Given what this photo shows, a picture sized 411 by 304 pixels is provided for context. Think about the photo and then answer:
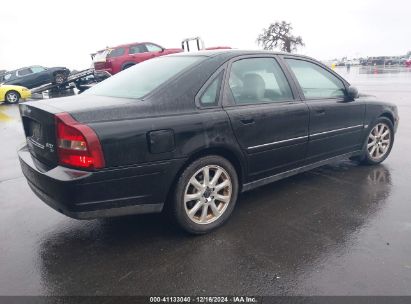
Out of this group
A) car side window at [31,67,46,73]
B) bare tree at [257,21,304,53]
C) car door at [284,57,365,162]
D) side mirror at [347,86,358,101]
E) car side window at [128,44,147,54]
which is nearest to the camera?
car door at [284,57,365,162]

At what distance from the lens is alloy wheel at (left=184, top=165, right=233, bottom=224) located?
3.09 meters

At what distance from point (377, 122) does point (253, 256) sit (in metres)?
3.11

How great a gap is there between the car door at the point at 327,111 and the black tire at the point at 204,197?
1217 millimetres

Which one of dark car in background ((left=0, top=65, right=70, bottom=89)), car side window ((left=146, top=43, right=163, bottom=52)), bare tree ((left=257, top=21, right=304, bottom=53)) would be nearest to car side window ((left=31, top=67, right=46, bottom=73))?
dark car in background ((left=0, top=65, right=70, bottom=89))

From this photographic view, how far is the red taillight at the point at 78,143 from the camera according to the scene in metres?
2.52

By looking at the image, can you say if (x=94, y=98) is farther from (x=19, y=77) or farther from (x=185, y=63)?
(x=19, y=77)

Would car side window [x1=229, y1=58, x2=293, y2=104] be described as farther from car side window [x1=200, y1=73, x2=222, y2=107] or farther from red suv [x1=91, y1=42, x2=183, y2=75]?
red suv [x1=91, y1=42, x2=183, y2=75]

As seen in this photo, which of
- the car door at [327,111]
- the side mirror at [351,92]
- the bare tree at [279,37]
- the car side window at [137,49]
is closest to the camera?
the car door at [327,111]

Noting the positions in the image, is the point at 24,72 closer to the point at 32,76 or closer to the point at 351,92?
the point at 32,76

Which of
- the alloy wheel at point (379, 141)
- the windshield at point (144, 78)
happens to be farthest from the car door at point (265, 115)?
the alloy wheel at point (379, 141)

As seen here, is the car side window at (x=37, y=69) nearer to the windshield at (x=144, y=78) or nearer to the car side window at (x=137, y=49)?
the car side window at (x=137, y=49)

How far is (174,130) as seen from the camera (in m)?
2.85

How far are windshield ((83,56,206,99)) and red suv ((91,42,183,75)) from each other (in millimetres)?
12491

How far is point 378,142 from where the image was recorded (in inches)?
196
